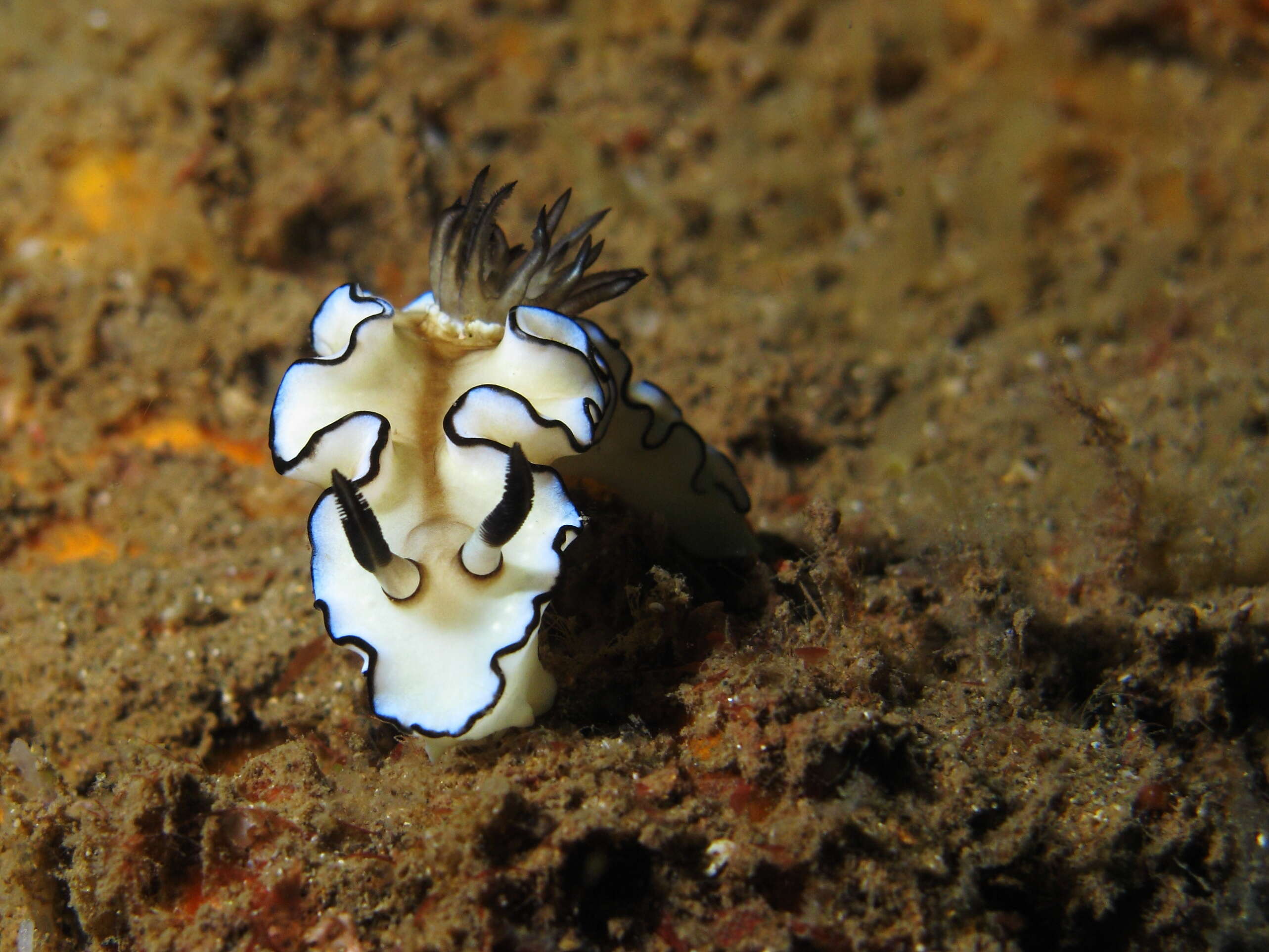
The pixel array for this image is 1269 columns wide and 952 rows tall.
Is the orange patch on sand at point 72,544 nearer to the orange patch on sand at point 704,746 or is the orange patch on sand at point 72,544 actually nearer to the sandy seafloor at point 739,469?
the sandy seafloor at point 739,469

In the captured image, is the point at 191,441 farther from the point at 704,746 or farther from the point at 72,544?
the point at 704,746

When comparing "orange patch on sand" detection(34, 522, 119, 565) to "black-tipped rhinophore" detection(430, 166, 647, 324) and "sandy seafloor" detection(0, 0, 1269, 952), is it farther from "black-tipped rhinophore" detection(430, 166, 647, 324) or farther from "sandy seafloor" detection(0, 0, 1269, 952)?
"black-tipped rhinophore" detection(430, 166, 647, 324)

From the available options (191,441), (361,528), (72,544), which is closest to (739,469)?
(361,528)

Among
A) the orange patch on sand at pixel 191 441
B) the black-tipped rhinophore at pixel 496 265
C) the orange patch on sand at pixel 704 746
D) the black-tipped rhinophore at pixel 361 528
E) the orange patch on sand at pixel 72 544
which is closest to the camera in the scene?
Result: the black-tipped rhinophore at pixel 361 528

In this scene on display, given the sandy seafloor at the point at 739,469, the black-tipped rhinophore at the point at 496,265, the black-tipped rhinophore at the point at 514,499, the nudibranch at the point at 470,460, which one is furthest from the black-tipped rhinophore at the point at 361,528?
the black-tipped rhinophore at the point at 496,265

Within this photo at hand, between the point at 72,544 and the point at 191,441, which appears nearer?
the point at 72,544

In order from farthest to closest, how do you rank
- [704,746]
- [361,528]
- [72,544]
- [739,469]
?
[739,469]
[72,544]
[704,746]
[361,528]
